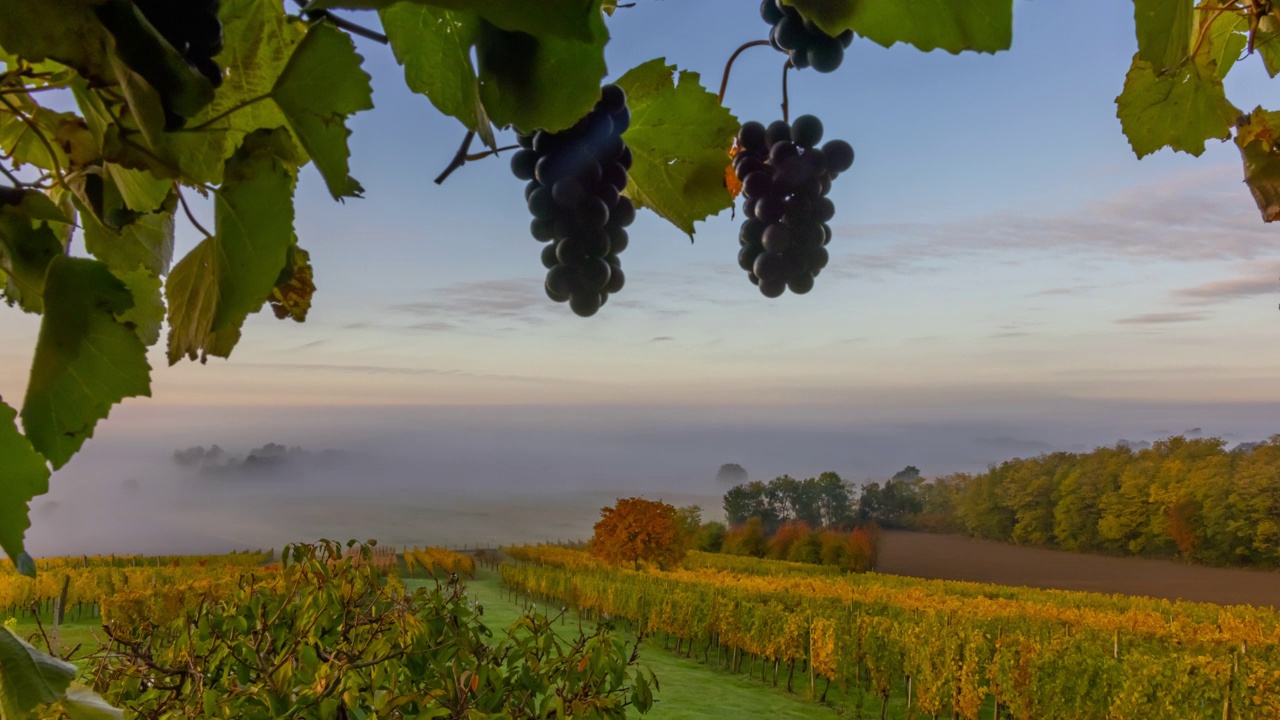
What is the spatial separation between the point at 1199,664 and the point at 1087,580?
901 inches

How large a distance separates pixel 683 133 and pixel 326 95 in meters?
0.27

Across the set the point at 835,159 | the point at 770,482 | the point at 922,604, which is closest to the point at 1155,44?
the point at 835,159

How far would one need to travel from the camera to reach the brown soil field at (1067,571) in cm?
2617

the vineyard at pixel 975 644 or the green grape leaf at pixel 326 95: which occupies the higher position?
the green grape leaf at pixel 326 95

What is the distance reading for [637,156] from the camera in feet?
1.83

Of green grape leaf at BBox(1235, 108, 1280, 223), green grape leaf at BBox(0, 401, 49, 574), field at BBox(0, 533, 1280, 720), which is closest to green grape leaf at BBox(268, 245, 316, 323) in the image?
green grape leaf at BBox(0, 401, 49, 574)

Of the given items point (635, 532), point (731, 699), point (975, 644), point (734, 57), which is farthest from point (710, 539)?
point (734, 57)

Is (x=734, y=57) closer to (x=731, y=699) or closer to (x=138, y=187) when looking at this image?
(x=138, y=187)

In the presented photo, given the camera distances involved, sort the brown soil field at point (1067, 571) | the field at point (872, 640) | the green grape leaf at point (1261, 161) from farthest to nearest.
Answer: the brown soil field at point (1067, 571) < the field at point (872, 640) < the green grape leaf at point (1261, 161)

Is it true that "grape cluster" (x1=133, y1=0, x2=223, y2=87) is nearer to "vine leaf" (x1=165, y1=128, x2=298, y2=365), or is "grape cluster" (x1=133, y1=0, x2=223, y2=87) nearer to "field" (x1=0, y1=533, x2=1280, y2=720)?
"vine leaf" (x1=165, y1=128, x2=298, y2=365)

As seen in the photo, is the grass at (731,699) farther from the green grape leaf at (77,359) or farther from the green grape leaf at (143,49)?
the green grape leaf at (143,49)

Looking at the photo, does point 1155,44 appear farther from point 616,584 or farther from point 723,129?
point 616,584

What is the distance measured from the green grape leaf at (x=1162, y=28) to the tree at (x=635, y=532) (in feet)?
69.0

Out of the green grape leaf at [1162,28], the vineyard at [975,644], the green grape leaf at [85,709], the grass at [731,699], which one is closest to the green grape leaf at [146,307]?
the green grape leaf at [85,709]
